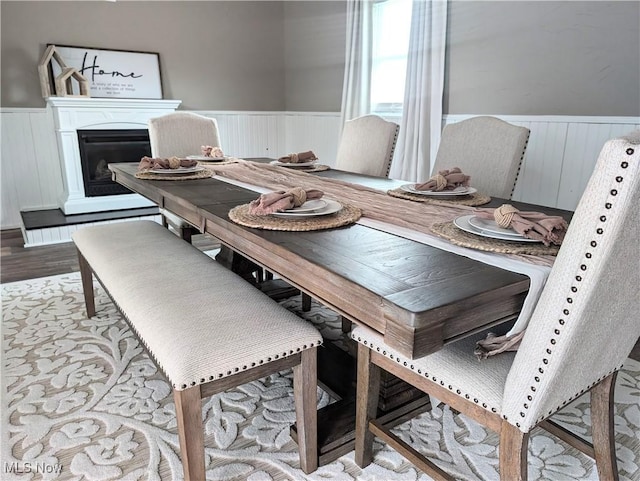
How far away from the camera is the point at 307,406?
4.38ft

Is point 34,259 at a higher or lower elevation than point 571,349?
lower

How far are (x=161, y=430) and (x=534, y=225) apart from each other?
1324 mm

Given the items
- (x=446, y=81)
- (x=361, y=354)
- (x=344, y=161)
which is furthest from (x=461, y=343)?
(x=446, y=81)

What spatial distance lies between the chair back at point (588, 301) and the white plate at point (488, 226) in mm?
284

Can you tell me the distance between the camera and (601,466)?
4.13 feet

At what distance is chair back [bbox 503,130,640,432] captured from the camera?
2.45ft

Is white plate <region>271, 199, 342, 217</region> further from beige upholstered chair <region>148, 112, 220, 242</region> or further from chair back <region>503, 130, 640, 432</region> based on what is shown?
beige upholstered chair <region>148, 112, 220, 242</region>

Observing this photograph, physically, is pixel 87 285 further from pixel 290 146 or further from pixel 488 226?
pixel 290 146

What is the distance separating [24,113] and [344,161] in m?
2.99

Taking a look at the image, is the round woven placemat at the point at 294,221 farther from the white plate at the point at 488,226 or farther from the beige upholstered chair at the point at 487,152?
the beige upholstered chair at the point at 487,152

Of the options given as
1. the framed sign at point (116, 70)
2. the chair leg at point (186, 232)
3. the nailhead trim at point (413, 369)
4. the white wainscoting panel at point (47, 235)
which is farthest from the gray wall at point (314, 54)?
the nailhead trim at point (413, 369)

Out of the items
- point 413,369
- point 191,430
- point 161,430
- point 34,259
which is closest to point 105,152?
point 34,259

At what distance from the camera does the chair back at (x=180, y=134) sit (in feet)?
9.38

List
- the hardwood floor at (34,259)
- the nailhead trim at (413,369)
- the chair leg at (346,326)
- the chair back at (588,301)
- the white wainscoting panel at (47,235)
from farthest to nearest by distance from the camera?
1. the white wainscoting panel at (47,235)
2. the hardwood floor at (34,259)
3. the chair leg at (346,326)
4. the nailhead trim at (413,369)
5. the chair back at (588,301)
